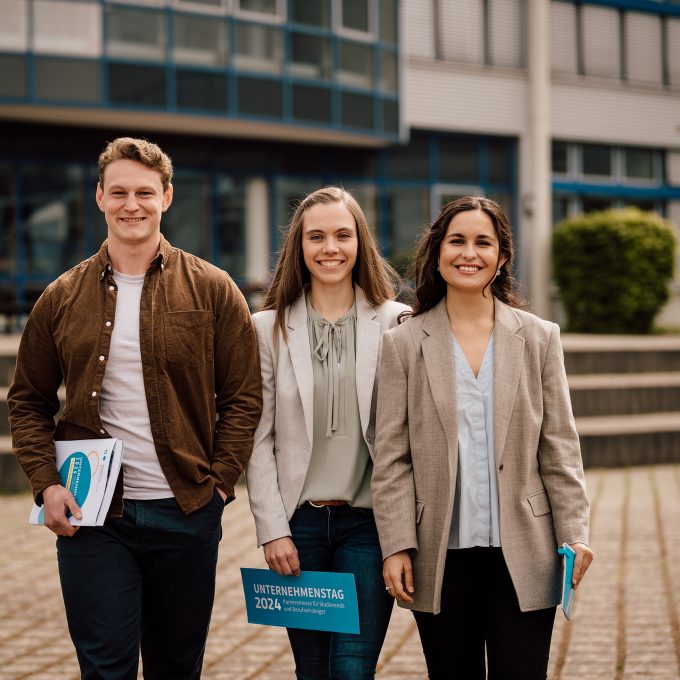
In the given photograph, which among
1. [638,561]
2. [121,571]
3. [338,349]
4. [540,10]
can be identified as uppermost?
[540,10]

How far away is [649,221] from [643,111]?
6411 mm

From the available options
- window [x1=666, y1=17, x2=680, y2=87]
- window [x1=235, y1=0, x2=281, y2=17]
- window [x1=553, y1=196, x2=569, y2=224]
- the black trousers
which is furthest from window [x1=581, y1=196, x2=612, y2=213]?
the black trousers

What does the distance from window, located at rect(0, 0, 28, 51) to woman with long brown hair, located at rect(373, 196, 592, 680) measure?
579 inches

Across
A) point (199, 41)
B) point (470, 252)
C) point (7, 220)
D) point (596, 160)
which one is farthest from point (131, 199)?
point (596, 160)

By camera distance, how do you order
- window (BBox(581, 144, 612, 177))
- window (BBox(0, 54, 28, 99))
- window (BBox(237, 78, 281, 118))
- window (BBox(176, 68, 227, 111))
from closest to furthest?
window (BBox(0, 54, 28, 99))
window (BBox(176, 68, 227, 111))
window (BBox(237, 78, 281, 118))
window (BBox(581, 144, 612, 177))

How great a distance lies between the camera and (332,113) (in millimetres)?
19156

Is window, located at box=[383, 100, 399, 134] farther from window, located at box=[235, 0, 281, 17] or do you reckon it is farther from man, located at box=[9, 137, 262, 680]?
man, located at box=[9, 137, 262, 680]

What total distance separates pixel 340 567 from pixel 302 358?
28.1 inches

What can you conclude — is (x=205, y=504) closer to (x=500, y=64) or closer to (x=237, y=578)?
(x=237, y=578)

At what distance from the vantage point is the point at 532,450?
336 cm

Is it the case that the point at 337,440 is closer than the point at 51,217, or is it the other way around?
the point at 337,440

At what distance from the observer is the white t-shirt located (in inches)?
132

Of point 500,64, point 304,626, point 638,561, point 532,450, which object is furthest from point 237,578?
point 500,64

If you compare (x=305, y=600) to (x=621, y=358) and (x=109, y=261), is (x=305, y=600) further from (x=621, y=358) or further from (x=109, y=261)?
(x=621, y=358)
